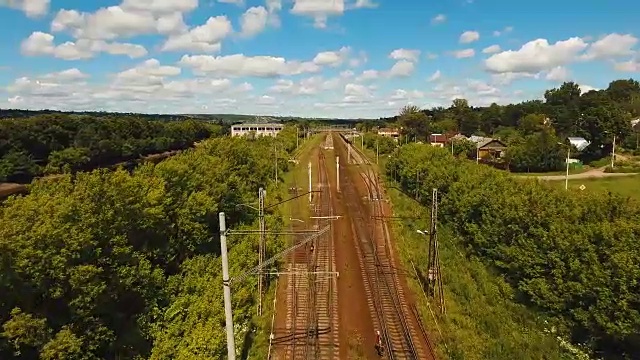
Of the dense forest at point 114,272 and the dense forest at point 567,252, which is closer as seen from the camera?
the dense forest at point 114,272

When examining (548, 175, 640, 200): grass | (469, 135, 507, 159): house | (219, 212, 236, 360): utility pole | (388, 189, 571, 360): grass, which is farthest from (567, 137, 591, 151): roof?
(219, 212, 236, 360): utility pole

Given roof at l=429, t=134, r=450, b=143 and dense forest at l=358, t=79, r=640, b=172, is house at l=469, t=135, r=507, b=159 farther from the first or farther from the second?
roof at l=429, t=134, r=450, b=143

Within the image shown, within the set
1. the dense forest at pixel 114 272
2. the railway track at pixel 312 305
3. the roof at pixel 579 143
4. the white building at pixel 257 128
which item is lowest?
the railway track at pixel 312 305

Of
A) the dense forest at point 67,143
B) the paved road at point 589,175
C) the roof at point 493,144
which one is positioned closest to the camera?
the paved road at point 589,175

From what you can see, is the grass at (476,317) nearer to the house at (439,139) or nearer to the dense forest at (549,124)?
the dense forest at (549,124)

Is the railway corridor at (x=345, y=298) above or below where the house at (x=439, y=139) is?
below

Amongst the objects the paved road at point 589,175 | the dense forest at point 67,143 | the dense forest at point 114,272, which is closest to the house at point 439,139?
the paved road at point 589,175

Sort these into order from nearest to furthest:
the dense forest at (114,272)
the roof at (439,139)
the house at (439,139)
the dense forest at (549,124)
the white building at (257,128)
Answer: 1. the dense forest at (114,272)
2. the dense forest at (549,124)
3. the house at (439,139)
4. the roof at (439,139)
5. the white building at (257,128)
